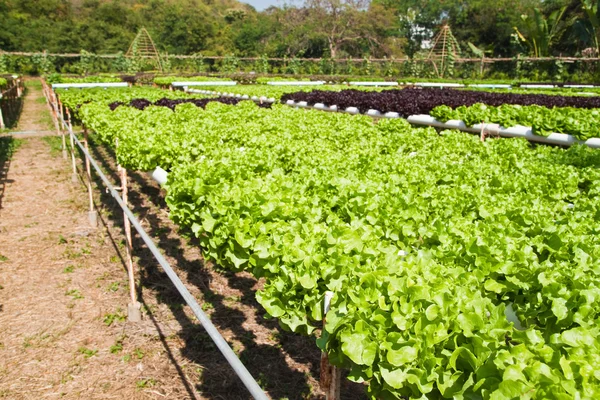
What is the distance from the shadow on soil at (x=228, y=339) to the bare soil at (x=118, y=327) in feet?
0.04

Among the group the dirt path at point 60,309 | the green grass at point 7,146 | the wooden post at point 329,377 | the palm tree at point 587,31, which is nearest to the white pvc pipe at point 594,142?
the wooden post at point 329,377

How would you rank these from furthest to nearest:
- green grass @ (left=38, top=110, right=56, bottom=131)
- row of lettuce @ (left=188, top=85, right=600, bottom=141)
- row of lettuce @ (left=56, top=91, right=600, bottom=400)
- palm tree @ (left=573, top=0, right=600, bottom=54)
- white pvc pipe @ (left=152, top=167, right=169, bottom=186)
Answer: palm tree @ (left=573, top=0, right=600, bottom=54)
green grass @ (left=38, top=110, right=56, bottom=131)
row of lettuce @ (left=188, top=85, right=600, bottom=141)
white pvc pipe @ (left=152, top=167, right=169, bottom=186)
row of lettuce @ (left=56, top=91, right=600, bottom=400)

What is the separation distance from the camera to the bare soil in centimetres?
410

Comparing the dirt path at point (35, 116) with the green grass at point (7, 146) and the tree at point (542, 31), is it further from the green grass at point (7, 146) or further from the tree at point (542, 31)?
the tree at point (542, 31)

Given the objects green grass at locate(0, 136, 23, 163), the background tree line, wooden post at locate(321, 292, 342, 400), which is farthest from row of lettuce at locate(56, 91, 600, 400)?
the background tree line

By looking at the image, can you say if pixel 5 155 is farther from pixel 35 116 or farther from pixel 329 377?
pixel 329 377

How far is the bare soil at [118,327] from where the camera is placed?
4102 millimetres

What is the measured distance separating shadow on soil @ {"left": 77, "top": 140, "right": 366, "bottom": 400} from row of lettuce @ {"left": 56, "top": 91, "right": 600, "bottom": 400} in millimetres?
651

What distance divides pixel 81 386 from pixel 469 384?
3.51 m

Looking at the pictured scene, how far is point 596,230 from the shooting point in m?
3.64

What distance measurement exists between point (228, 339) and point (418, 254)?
7.84ft

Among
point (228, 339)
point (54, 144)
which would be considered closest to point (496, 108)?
point (228, 339)

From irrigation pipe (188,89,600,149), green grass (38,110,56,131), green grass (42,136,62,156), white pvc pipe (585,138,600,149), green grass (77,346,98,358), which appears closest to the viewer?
green grass (77,346,98,358)

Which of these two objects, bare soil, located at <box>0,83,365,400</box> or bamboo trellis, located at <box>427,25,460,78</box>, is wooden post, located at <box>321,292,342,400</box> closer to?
bare soil, located at <box>0,83,365,400</box>
